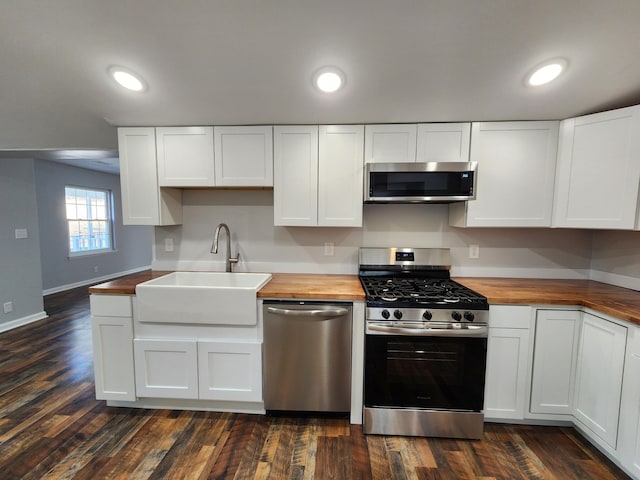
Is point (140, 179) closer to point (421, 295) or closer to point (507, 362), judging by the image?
point (421, 295)

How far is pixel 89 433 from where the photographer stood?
1.89 metres

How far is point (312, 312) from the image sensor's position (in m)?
1.91

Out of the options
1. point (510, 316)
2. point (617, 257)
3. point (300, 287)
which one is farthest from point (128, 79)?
point (617, 257)

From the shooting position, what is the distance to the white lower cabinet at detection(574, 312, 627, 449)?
1.62 meters

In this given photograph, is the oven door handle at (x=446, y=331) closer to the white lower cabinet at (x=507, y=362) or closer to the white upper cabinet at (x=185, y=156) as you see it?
the white lower cabinet at (x=507, y=362)

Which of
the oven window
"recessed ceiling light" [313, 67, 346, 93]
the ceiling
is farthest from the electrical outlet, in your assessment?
"recessed ceiling light" [313, 67, 346, 93]

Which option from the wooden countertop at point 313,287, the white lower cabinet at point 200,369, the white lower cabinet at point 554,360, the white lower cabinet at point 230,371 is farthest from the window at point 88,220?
the white lower cabinet at point 554,360

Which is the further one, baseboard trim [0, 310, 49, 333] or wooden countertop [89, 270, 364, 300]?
baseboard trim [0, 310, 49, 333]

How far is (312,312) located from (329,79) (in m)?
1.55

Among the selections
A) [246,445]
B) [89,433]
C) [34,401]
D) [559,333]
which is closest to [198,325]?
[246,445]

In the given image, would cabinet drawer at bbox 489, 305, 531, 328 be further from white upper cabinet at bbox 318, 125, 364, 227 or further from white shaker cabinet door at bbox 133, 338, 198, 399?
white shaker cabinet door at bbox 133, 338, 198, 399

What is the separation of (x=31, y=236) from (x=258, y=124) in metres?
3.96

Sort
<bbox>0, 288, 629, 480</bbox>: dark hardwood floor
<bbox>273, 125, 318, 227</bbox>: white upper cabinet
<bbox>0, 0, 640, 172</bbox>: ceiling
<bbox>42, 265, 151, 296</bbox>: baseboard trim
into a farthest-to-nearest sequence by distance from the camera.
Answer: <bbox>42, 265, 151, 296</bbox>: baseboard trim, <bbox>273, 125, 318, 227</bbox>: white upper cabinet, <bbox>0, 288, 629, 480</bbox>: dark hardwood floor, <bbox>0, 0, 640, 172</bbox>: ceiling

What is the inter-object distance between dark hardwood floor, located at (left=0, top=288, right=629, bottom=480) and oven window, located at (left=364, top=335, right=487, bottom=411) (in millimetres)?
279
